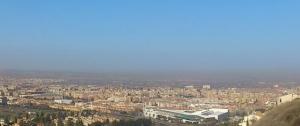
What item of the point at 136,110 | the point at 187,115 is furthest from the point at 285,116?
the point at 136,110

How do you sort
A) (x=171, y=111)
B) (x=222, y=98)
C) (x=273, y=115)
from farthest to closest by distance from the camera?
(x=222, y=98)
(x=171, y=111)
(x=273, y=115)

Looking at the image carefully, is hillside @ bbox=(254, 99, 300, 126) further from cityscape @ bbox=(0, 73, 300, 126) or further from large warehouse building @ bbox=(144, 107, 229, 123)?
large warehouse building @ bbox=(144, 107, 229, 123)

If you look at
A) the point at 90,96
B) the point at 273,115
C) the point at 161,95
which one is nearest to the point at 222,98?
the point at 161,95

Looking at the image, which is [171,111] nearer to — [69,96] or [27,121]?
[27,121]

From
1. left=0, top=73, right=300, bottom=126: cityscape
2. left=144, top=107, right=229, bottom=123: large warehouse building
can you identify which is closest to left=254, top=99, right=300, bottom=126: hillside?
left=0, top=73, right=300, bottom=126: cityscape

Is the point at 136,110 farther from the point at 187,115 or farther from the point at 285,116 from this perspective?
the point at 285,116

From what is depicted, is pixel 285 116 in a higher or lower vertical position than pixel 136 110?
higher

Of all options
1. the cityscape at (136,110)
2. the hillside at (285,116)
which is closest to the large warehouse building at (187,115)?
the cityscape at (136,110)

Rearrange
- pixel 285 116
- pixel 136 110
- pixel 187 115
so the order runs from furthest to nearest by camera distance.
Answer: pixel 136 110
pixel 187 115
pixel 285 116

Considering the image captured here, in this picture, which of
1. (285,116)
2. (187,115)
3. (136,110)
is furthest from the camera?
(136,110)
